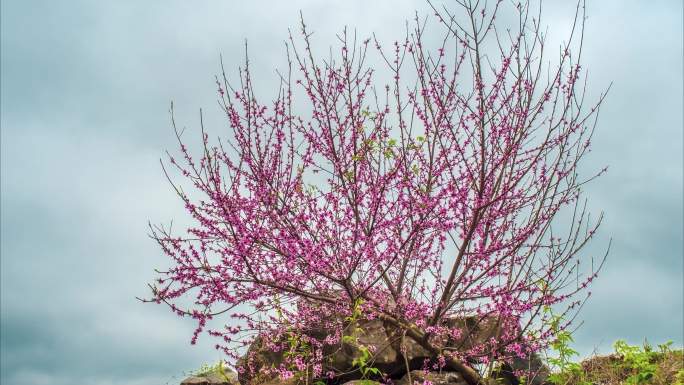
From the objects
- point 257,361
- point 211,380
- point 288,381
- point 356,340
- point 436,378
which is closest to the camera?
point 356,340

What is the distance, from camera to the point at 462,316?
28.7 feet

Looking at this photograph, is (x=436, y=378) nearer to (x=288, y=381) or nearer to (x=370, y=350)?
(x=370, y=350)

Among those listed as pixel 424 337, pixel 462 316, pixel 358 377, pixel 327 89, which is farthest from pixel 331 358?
pixel 327 89

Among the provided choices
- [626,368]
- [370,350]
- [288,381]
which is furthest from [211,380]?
[626,368]

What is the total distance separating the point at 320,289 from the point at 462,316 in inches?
100

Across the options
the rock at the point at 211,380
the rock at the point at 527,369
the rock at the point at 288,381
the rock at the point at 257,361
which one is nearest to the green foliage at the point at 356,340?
the rock at the point at 288,381

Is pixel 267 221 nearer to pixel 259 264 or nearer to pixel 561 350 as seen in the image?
pixel 259 264

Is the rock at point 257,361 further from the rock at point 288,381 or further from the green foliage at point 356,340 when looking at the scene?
the green foliage at point 356,340

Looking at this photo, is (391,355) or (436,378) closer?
(436,378)

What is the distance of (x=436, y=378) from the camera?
786 centimetres

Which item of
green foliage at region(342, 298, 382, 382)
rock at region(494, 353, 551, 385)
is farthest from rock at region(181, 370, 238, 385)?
rock at region(494, 353, 551, 385)

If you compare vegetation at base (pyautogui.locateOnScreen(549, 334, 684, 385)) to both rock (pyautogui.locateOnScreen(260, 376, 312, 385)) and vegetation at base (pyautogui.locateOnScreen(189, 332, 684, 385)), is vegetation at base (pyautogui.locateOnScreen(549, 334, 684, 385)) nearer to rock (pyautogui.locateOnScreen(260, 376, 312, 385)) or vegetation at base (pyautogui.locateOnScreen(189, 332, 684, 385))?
vegetation at base (pyautogui.locateOnScreen(189, 332, 684, 385))

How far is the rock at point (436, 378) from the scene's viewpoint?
780 cm

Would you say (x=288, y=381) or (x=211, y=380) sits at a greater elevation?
(x=211, y=380)
